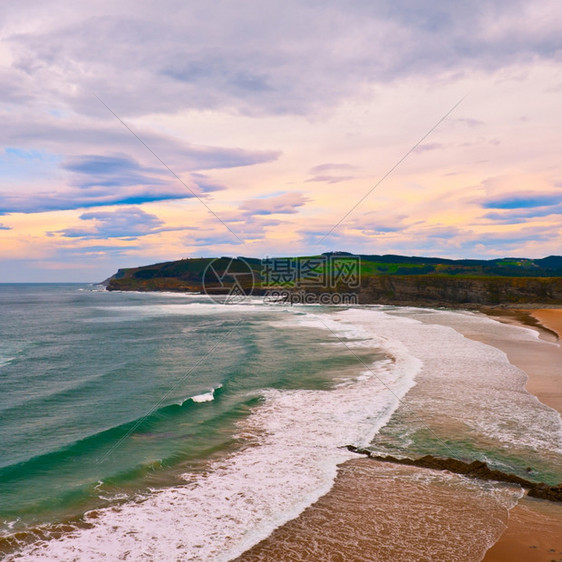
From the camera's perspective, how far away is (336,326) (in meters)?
45.5

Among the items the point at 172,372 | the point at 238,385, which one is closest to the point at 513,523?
the point at 238,385

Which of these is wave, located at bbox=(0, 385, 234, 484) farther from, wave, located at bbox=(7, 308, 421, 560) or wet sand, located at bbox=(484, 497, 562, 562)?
wet sand, located at bbox=(484, 497, 562, 562)

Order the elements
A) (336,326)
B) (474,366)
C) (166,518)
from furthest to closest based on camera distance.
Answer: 1. (336,326)
2. (474,366)
3. (166,518)

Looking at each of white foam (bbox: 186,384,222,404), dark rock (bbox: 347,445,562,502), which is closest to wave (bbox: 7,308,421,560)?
dark rock (bbox: 347,445,562,502)

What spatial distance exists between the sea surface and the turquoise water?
77mm

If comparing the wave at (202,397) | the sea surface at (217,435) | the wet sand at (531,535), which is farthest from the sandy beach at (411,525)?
the wave at (202,397)

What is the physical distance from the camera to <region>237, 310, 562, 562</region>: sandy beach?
7402 mm

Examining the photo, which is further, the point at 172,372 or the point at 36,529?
the point at 172,372

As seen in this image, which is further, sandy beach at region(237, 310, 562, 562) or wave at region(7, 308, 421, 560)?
wave at region(7, 308, 421, 560)

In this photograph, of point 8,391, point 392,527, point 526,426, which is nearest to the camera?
point 392,527

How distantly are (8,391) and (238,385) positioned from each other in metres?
11.2

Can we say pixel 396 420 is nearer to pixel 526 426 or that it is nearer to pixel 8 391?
pixel 526 426

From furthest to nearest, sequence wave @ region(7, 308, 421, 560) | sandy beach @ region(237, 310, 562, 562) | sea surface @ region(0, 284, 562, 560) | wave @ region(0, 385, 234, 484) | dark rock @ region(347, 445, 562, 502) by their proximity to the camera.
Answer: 1. wave @ region(0, 385, 234, 484)
2. dark rock @ region(347, 445, 562, 502)
3. sea surface @ region(0, 284, 562, 560)
4. wave @ region(7, 308, 421, 560)
5. sandy beach @ region(237, 310, 562, 562)

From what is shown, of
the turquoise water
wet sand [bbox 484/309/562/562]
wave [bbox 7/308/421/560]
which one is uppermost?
wet sand [bbox 484/309/562/562]
